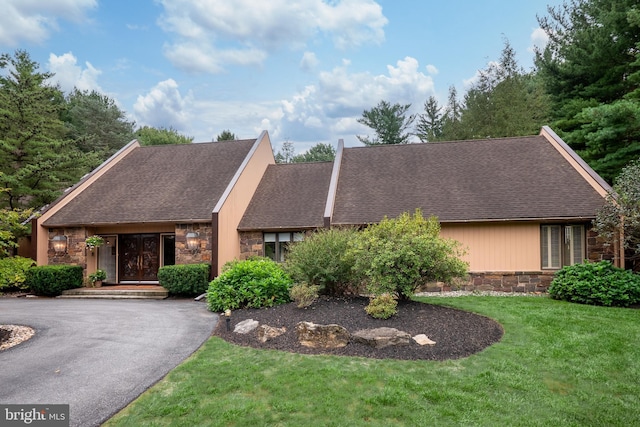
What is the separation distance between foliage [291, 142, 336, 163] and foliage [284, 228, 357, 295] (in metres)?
34.8

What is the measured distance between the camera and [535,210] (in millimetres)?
12234

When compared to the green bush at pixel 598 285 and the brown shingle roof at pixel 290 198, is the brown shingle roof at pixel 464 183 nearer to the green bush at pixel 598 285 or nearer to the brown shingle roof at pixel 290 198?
the brown shingle roof at pixel 290 198

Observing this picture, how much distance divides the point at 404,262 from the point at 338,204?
6329 millimetres

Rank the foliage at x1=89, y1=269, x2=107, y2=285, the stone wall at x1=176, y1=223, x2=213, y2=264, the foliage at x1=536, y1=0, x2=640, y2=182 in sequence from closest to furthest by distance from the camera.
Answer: the foliage at x1=536, y1=0, x2=640, y2=182
the stone wall at x1=176, y1=223, x2=213, y2=264
the foliage at x1=89, y1=269, x2=107, y2=285

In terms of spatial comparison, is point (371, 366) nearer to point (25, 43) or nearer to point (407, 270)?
point (407, 270)

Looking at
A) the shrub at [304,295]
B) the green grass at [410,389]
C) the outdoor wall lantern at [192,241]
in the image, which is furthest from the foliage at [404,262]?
the outdoor wall lantern at [192,241]

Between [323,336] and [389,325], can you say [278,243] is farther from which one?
[323,336]

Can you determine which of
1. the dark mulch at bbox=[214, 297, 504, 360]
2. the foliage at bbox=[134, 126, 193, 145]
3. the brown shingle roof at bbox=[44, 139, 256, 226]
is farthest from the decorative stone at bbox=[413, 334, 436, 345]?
the foliage at bbox=[134, 126, 193, 145]

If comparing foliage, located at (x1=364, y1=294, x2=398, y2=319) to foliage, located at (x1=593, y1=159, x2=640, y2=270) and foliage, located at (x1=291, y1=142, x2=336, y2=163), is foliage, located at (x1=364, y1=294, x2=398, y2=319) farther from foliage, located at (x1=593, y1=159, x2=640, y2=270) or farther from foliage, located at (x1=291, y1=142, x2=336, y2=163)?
foliage, located at (x1=291, y1=142, x2=336, y2=163)

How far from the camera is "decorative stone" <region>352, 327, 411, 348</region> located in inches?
243

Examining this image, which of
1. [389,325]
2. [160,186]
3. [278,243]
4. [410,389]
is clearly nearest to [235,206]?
[278,243]

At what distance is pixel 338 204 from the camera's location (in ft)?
46.8

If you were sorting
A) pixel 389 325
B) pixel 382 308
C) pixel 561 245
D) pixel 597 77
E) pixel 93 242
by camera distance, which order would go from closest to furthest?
pixel 389 325 → pixel 382 308 → pixel 561 245 → pixel 93 242 → pixel 597 77

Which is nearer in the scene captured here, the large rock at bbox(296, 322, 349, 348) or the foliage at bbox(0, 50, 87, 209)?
the large rock at bbox(296, 322, 349, 348)
